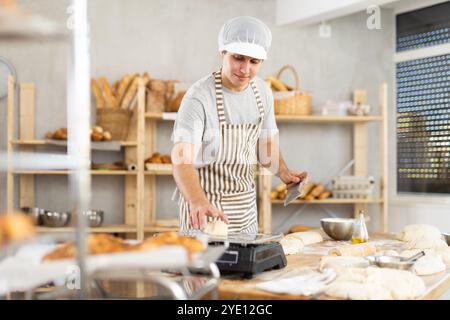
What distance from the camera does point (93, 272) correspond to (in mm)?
1244

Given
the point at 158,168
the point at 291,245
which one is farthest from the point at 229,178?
the point at 158,168

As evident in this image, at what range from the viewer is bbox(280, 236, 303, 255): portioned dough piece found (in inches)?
99.0

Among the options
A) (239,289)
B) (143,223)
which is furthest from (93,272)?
(143,223)

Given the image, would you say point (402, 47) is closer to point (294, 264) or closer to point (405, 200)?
point (405, 200)

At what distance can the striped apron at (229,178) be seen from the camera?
292cm

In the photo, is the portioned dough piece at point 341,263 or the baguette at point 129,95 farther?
the baguette at point 129,95

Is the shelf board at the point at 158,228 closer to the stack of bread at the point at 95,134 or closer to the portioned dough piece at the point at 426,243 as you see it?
the stack of bread at the point at 95,134

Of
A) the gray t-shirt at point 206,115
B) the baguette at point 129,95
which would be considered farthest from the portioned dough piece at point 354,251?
the baguette at point 129,95

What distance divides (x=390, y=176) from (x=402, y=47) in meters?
1.25

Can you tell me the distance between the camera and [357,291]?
65.7 inches

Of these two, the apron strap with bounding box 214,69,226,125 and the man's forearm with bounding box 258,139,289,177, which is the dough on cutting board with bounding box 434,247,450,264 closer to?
the man's forearm with bounding box 258,139,289,177

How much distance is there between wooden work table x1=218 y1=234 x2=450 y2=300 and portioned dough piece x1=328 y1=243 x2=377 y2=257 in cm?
→ 7

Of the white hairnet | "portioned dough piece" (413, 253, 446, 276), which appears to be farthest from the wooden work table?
the white hairnet

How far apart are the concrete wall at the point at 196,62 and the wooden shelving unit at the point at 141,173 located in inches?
3.6
